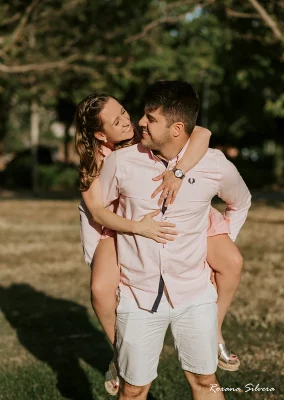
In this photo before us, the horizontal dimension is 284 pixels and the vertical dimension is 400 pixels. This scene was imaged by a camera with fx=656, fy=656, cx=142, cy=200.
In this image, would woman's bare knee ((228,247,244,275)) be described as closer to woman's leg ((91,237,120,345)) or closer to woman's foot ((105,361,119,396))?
woman's leg ((91,237,120,345))

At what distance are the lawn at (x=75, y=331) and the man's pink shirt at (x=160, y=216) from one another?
1991 mm

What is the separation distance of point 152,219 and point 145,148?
42cm

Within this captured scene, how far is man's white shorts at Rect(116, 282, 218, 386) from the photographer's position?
12.0 ft

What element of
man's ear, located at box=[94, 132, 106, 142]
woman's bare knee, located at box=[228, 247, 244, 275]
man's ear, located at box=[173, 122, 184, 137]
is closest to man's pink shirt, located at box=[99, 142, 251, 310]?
man's ear, located at box=[173, 122, 184, 137]

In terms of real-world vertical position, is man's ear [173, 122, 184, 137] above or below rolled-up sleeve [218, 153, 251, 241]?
above

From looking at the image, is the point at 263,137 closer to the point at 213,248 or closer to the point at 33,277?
the point at 33,277

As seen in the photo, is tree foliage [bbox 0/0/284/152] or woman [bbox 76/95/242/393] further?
tree foliage [bbox 0/0/284/152]

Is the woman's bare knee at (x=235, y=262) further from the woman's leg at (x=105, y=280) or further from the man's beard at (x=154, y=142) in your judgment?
the man's beard at (x=154, y=142)

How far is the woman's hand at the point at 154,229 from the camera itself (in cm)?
360

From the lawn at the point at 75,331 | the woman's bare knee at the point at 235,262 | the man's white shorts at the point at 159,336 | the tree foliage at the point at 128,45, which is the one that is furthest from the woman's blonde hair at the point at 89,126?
the tree foliage at the point at 128,45

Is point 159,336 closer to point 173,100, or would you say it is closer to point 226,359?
point 226,359

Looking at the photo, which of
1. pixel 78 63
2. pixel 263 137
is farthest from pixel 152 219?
pixel 263 137

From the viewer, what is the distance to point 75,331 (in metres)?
7.36

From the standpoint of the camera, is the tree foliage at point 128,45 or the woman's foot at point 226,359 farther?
the tree foliage at point 128,45
